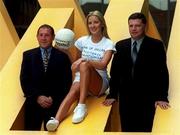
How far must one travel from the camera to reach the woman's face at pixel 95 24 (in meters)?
5.89

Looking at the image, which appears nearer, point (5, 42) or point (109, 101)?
point (109, 101)

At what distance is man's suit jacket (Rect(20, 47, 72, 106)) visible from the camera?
6070 millimetres

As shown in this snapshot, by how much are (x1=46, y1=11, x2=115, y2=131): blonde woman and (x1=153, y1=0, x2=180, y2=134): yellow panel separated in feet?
2.71

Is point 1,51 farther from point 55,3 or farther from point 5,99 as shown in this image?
point 5,99

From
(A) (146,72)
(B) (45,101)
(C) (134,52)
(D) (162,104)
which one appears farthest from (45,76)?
(D) (162,104)

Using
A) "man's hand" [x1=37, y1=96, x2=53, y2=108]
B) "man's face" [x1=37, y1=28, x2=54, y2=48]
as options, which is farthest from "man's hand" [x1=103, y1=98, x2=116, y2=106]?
"man's face" [x1=37, y1=28, x2=54, y2=48]

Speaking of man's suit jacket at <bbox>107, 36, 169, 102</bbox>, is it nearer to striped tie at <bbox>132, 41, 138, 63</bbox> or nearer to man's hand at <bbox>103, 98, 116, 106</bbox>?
striped tie at <bbox>132, 41, 138, 63</bbox>

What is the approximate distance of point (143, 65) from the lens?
580cm

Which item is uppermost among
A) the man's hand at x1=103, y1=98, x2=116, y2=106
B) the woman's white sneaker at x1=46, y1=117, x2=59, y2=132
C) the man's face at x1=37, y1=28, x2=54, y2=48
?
the man's face at x1=37, y1=28, x2=54, y2=48

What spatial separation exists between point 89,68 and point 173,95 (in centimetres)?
108

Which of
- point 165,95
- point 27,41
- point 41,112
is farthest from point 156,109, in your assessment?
point 27,41

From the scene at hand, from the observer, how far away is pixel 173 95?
5988 millimetres

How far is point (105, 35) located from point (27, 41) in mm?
1979

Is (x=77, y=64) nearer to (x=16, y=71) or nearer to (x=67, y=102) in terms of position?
(x=67, y=102)
